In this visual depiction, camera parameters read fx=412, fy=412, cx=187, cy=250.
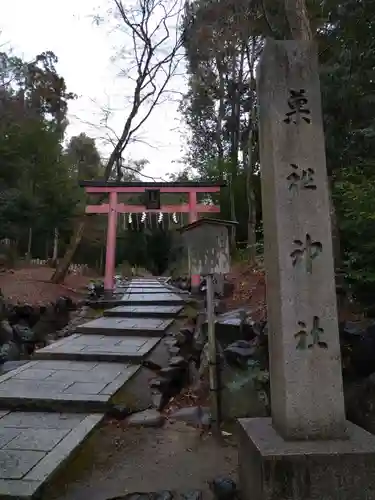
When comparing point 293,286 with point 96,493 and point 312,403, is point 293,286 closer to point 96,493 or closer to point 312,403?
point 312,403

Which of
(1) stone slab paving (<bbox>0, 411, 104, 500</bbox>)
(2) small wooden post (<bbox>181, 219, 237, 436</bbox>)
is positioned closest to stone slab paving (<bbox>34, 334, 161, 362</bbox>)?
(1) stone slab paving (<bbox>0, 411, 104, 500</bbox>)

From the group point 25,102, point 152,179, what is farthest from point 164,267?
point 152,179

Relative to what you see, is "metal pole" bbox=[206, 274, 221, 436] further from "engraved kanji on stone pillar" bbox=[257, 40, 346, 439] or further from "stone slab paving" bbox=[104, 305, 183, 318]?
"stone slab paving" bbox=[104, 305, 183, 318]

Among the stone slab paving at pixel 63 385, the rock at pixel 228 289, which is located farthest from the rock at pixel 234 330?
the rock at pixel 228 289

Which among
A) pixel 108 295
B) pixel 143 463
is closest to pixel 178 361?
pixel 143 463

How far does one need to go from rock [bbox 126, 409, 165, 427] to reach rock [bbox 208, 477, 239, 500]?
1398 millimetres

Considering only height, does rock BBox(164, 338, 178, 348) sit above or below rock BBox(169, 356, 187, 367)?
above

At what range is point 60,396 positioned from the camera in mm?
4316

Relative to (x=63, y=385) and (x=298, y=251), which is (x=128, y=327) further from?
(x=298, y=251)

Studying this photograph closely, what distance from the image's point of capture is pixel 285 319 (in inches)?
103

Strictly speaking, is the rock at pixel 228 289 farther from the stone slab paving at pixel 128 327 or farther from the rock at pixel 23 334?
the rock at pixel 23 334

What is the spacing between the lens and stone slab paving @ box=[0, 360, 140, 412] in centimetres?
421

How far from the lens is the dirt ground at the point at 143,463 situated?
114 inches

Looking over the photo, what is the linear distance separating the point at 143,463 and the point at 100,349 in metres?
3.31
